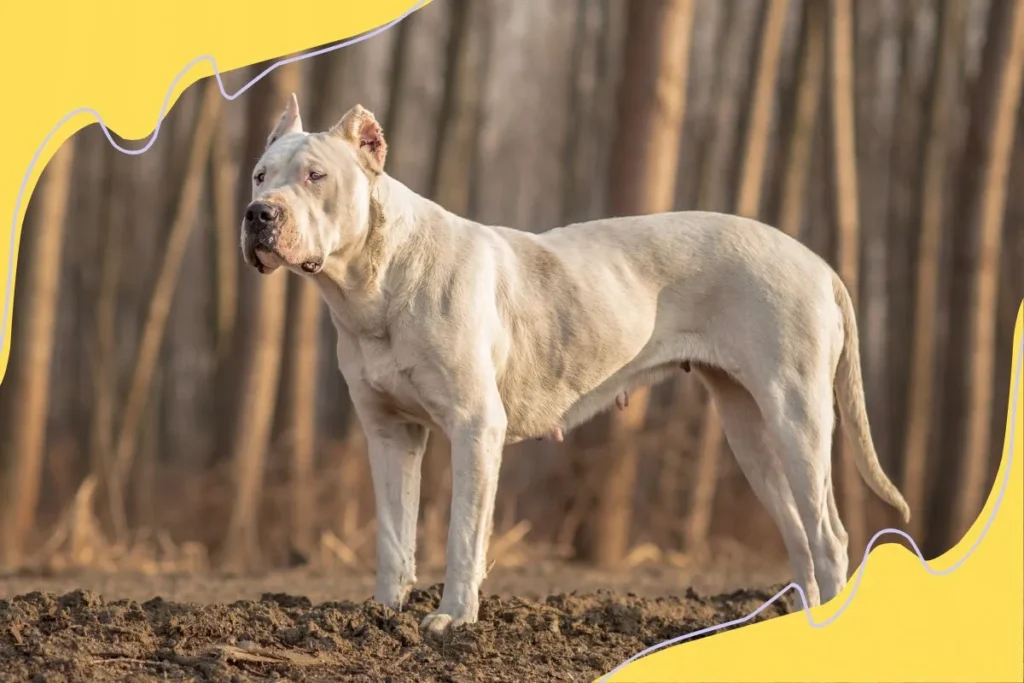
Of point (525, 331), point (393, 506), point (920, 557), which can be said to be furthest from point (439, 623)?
point (920, 557)

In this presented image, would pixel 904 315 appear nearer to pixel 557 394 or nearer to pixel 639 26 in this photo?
pixel 639 26

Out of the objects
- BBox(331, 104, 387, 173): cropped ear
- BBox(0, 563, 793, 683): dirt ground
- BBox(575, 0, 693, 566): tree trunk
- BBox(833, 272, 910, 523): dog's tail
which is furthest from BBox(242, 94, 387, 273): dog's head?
BBox(575, 0, 693, 566): tree trunk

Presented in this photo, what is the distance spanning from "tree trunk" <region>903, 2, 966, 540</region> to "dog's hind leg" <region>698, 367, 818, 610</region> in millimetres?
2313

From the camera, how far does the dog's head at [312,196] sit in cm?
420

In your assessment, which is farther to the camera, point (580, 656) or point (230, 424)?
point (230, 424)

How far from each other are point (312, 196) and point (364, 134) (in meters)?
0.34

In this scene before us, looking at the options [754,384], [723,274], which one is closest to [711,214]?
[723,274]

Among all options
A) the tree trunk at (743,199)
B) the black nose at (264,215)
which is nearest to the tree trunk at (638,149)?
the tree trunk at (743,199)

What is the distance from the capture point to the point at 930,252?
883 centimetres

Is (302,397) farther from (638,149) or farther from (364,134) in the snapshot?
(364,134)

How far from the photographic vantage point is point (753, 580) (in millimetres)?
7863

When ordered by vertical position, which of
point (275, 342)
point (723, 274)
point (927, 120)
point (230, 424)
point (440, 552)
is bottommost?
point (440, 552)

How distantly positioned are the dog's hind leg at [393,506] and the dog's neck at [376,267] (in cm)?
45

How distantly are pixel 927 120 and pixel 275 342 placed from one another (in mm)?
4798
